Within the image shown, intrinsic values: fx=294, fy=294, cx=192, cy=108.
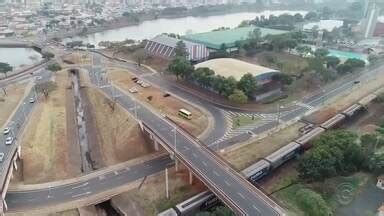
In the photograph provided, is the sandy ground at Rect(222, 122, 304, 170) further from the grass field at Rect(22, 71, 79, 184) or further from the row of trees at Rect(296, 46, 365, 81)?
Answer: the row of trees at Rect(296, 46, 365, 81)

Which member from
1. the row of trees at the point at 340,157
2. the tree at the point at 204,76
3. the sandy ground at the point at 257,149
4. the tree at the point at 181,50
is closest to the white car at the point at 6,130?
the sandy ground at the point at 257,149

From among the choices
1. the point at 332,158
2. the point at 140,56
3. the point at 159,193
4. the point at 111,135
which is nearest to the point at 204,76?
the point at 111,135

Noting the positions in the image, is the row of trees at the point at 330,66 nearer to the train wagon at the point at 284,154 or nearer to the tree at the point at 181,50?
the tree at the point at 181,50

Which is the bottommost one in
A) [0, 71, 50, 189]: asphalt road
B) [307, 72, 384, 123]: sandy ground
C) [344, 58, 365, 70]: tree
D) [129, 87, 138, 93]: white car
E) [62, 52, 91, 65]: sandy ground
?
[0, 71, 50, 189]: asphalt road

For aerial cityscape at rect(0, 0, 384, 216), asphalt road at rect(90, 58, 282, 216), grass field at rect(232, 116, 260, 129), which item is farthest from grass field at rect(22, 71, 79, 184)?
grass field at rect(232, 116, 260, 129)

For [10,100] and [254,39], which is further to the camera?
[254,39]

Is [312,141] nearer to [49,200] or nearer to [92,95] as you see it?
[49,200]

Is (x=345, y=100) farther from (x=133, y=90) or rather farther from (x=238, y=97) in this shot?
(x=133, y=90)
